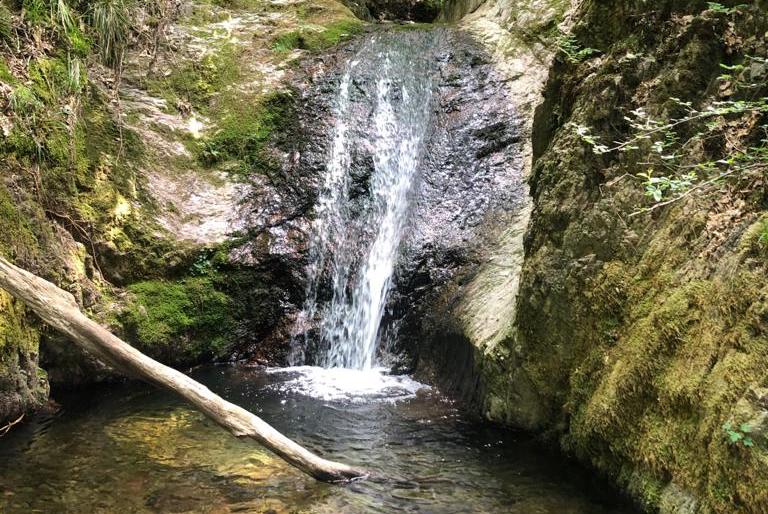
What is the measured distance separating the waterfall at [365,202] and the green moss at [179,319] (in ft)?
3.52

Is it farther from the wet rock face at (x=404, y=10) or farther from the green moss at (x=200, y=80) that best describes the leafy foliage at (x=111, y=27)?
the wet rock face at (x=404, y=10)

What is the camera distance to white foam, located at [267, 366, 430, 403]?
19.0 feet

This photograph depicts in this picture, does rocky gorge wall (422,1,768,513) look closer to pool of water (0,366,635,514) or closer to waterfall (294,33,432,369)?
pool of water (0,366,635,514)

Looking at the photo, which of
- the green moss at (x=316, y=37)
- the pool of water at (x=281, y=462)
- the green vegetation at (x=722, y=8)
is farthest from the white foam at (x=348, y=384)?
the green moss at (x=316, y=37)

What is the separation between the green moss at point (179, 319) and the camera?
6277 millimetres

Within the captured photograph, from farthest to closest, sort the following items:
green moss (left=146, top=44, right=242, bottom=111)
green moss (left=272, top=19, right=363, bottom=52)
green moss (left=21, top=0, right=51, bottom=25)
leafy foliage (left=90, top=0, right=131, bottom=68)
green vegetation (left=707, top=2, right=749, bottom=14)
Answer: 1. green moss (left=272, top=19, right=363, bottom=52)
2. green moss (left=146, top=44, right=242, bottom=111)
3. leafy foliage (left=90, top=0, right=131, bottom=68)
4. green moss (left=21, top=0, right=51, bottom=25)
5. green vegetation (left=707, top=2, right=749, bottom=14)

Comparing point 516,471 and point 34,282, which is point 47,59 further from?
point 516,471

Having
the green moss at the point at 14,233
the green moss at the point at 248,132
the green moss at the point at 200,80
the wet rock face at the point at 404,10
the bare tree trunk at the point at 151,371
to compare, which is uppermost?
the wet rock face at the point at 404,10

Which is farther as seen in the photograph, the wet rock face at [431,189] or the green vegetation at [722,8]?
the wet rock face at [431,189]

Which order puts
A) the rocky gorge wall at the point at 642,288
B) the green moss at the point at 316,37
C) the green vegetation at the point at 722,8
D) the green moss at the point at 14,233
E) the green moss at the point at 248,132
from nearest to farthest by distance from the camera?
the rocky gorge wall at the point at 642,288
the green vegetation at the point at 722,8
the green moss at the point at 14,233
the green moss at the point at 248,132
the green moss at the point at 316,37

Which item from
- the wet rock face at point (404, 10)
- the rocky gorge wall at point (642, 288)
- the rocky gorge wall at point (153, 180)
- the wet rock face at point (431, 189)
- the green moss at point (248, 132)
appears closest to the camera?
the rocky gorge wall at point (642, 288)

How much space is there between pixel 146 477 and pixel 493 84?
7114 millimetres

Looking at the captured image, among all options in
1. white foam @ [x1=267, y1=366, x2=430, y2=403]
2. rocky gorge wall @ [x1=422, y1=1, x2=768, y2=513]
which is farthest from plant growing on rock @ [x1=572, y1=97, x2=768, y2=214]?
white foam @ [x1=267, y1=366, x2=430, y2=403]

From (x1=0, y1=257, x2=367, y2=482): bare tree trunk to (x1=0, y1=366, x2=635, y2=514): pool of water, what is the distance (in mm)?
184
